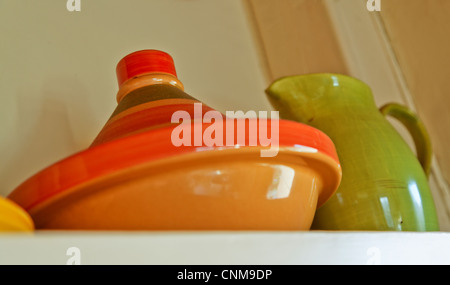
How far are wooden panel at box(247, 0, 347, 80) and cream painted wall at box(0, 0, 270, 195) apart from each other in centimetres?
3

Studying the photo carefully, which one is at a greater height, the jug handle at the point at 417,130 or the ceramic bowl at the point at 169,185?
the jug handle at the point at 417,130

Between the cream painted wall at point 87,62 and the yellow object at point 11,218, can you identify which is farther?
the cream painted wall at point 87,62

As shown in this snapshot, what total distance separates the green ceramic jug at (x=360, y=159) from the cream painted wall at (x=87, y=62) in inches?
7.3

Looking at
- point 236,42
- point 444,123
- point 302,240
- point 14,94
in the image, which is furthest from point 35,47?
point 444,123

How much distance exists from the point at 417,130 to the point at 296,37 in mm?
288

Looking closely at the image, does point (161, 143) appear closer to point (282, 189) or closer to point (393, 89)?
point (282, 189)

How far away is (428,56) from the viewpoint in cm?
73

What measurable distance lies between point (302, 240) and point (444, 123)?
1.71 ft

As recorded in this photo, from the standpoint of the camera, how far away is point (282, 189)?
0.96ft

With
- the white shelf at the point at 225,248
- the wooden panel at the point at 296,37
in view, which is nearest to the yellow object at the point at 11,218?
the white shelf at the point at 225,248

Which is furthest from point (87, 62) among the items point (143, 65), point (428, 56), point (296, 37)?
point (428, 56)

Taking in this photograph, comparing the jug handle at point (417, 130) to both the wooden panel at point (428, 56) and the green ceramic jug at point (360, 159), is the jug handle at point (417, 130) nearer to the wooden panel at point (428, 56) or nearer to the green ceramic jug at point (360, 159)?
the green ceramic jug at point (360, 159)
